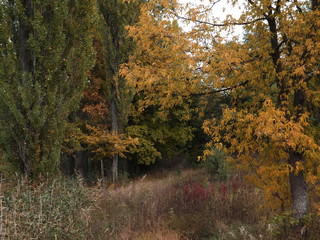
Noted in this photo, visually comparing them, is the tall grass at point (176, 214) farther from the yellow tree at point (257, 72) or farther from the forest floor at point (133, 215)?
the yellow tree at point (257, 72)

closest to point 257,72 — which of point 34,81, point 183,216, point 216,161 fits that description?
point 183,216

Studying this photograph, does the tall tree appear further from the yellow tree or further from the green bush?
the yellow tree

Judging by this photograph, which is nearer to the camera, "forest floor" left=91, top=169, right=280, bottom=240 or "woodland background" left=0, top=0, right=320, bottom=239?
"woodland background" left=0, top=0, right=320, bottom=239

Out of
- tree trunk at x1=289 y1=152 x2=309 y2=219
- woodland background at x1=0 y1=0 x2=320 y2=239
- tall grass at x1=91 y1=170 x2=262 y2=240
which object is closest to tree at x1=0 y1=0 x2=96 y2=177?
woodland background at x1=0 y1=0 x2=320 y2=239

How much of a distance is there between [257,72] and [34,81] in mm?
5283

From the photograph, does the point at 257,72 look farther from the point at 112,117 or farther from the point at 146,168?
the point at 146,168

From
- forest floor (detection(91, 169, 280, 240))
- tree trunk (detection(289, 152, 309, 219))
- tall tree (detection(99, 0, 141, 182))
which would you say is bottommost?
forest floor (detection(91, 169, 280, 240))

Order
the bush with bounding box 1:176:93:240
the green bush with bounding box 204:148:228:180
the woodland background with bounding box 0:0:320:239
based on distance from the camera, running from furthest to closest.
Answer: the green bush with bounding box 204:148:228:180, the woodland background with bounding box 0:0:320:239, the bush with bounding box 1:176:93:240

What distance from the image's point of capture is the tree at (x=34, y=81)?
24.2 ft

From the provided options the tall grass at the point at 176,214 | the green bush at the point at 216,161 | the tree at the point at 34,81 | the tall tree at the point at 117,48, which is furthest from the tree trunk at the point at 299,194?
the tall tree at the point at 117,48

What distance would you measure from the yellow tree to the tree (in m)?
3.07

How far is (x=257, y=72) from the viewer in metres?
5.42

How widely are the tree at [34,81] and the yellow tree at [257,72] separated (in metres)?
3.07

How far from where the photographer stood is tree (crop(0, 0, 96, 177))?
738 centimetres
